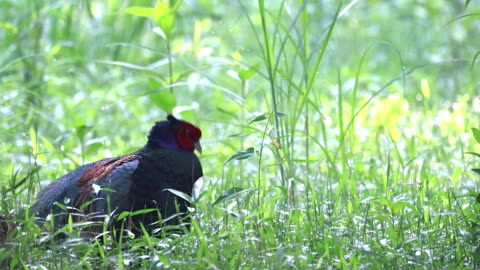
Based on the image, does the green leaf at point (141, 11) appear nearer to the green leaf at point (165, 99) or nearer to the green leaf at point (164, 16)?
the green leaf at point (164, 16)

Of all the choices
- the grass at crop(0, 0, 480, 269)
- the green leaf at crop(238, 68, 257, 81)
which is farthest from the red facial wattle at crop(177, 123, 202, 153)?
the green leaf at crop(238, 68, 257, 81)

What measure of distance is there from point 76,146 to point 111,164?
175 centimetres

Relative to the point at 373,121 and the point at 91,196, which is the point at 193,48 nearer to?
the point at 373,121

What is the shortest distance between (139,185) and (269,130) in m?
0.80

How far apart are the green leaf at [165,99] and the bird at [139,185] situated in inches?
28.1

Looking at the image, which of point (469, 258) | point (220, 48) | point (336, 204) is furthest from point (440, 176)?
point (220, 48)

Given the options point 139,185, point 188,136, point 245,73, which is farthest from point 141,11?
point 139,185

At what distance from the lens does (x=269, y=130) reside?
4102 millimetres

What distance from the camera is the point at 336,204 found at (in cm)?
364

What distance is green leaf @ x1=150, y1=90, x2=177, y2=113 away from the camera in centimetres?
454

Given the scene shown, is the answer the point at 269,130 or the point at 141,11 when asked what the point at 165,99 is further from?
the point at 269,130

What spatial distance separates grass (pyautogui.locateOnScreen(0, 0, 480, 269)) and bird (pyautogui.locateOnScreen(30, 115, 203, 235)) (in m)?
0.12

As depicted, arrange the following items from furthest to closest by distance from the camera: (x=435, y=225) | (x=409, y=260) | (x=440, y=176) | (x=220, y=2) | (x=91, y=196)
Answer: (x=220, y=2), (x=440, y=176), (x=91, y=196), (x=435, y=225), (x=409, y=260)

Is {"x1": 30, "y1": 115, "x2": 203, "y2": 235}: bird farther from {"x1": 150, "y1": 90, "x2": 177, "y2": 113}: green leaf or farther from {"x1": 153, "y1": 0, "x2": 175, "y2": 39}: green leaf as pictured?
{"x1": 153, "y1": 0, "x2": 175, "y2": 39}: green leaf
